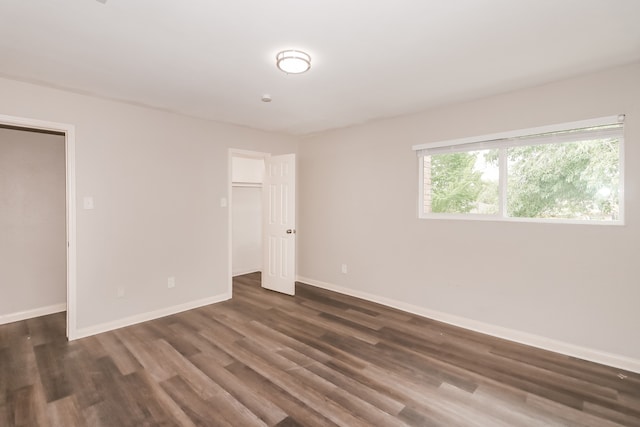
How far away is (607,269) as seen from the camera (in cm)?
258

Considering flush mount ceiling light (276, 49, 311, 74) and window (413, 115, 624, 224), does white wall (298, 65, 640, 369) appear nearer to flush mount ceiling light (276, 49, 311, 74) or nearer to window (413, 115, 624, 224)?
window (413, 115, 624, 224)

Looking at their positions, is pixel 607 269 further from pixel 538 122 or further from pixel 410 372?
pixel 410 372

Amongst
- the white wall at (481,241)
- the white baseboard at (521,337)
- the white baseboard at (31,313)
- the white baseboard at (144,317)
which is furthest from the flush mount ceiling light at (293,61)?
the white baseboard at (31,313)

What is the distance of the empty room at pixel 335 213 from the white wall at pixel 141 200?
2 centimetres

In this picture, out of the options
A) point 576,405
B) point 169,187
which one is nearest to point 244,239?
point 169,187

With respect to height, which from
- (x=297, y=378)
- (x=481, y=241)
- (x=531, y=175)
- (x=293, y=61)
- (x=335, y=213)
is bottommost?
(x=297, y=378)

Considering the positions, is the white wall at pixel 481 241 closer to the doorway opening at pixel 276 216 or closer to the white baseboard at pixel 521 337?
the white baseboard at pixel 521 337

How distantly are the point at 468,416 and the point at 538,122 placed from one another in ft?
8.54

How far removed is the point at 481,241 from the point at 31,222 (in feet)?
17.3

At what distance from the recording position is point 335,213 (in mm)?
4730

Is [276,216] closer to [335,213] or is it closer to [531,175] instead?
[335,213]

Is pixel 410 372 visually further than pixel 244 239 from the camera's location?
No

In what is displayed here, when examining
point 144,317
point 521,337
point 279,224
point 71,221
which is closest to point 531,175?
point 521,337

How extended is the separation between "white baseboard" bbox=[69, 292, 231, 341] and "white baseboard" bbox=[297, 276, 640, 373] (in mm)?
2098
